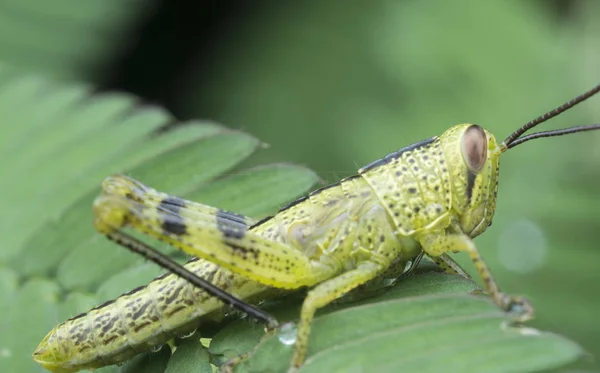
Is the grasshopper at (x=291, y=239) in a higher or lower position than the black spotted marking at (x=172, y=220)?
lower

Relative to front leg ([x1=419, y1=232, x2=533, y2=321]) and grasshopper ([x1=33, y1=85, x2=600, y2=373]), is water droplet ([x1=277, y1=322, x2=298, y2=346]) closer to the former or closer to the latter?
grasshopper ([x1=33, y1=85, x2=600, y2=373])

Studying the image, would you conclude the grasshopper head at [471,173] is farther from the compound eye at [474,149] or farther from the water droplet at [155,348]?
the water droplet at [155,348]

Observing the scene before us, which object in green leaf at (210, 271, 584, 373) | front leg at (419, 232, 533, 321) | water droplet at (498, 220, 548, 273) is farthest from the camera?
water droplet at (498, 220, 548, 273)

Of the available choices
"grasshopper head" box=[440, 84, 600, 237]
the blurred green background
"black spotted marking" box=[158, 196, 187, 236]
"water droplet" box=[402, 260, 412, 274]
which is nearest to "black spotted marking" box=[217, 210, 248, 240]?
"black spotted marking" box=[158, 196, 187, 236]

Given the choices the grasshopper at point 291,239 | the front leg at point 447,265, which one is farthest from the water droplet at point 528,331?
the front leg at point 447,265

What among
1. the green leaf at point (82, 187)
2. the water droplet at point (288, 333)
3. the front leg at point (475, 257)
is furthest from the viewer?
the green leaf at point (82, 187)

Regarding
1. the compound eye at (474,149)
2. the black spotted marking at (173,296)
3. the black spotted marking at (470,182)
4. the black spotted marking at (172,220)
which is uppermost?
the black spotted marking at (172,220)

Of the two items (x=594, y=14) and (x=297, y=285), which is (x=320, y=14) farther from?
(x=297, y=285)
